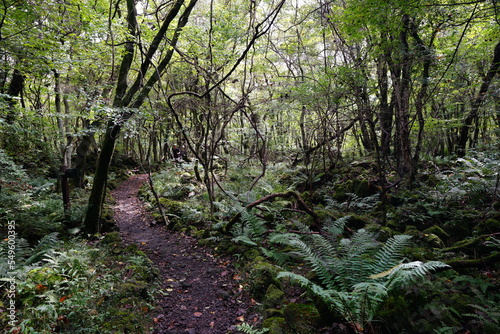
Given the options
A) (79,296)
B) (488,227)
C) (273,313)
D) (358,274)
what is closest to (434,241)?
(488,227)

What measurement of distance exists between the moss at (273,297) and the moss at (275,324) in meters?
0.47

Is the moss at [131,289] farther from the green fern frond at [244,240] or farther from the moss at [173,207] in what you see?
the moss at [173,207]

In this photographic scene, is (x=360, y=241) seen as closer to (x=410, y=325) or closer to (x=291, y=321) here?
(x=410, y=325)

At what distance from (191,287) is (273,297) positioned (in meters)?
1.74

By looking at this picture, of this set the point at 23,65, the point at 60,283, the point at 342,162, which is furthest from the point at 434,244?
the point at 23,65

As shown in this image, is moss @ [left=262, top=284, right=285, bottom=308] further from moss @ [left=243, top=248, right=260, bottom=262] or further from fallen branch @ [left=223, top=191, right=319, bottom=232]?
fallen branch @ [left=223, top=191, right=319, bottom=232]

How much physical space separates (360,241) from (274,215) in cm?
277

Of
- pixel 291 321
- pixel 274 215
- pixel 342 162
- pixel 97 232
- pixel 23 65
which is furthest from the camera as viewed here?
pixel 342 162

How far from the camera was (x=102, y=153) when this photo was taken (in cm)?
689

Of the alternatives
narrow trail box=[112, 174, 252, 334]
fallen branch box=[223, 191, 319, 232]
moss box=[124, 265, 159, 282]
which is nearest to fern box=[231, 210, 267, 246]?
fallen branch box=[223, 191, 319, 232]

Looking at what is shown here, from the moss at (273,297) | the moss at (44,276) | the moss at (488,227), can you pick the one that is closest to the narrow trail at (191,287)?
the moss at (273,297)

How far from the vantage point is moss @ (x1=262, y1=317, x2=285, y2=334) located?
9.23 ft

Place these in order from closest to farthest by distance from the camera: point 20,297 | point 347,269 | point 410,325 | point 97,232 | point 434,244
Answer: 1. point 410,325
2. point 20,297
3. point 347,269
4. point 434,244
5. point 97,232

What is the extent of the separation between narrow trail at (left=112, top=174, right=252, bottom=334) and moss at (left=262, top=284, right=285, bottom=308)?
310 mm
